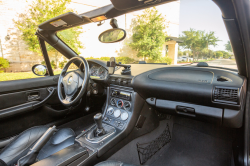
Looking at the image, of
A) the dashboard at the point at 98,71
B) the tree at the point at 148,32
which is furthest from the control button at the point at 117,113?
the tree at the point at 148,32

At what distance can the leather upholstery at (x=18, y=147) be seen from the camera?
1.27 metres

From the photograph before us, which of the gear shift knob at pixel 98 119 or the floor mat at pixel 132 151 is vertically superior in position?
the gear shift knob at pixel 98 119

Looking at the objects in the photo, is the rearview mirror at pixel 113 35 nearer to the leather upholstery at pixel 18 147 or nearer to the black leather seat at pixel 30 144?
the black leather seat at pixel 30 144

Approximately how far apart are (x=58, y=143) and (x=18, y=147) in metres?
0.33

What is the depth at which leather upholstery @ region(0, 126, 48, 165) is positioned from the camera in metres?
1.27

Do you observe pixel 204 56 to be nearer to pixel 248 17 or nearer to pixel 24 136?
pixel 248 17

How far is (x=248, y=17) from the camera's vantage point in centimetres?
89

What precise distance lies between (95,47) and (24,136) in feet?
29.1

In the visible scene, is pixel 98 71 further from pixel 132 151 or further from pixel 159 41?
pixel 159 41

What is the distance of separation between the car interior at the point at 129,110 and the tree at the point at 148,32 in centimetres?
1101

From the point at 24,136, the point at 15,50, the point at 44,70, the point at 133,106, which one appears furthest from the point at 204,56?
the point at 15,50

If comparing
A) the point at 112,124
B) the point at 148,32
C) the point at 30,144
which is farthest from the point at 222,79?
the point at 148,32

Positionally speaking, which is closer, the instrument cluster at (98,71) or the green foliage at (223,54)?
the green foliage at (223,54)

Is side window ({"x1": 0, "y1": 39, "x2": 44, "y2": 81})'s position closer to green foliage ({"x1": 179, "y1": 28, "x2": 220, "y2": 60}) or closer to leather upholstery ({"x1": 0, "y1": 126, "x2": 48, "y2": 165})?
leather upholstery ({"x1": 0, "y1": 126, "x2": 48, "y2": 165})
